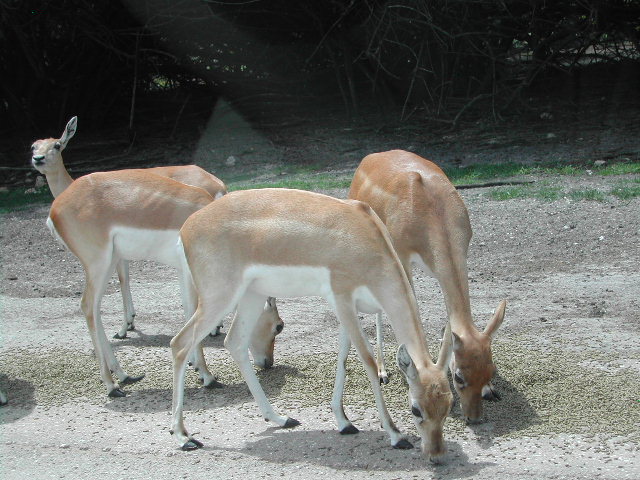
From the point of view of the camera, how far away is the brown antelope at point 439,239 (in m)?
5.27

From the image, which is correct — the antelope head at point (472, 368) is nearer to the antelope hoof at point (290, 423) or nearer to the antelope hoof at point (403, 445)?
the antelope hoof at point (403, 445)

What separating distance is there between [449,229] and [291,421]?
1711 mm

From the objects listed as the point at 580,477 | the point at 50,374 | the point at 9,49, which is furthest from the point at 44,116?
the point at 580,477

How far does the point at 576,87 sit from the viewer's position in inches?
658

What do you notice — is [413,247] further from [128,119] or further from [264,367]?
[128,119]

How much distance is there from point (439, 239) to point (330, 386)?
135 centimetres

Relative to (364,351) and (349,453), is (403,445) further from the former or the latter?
(364,351)

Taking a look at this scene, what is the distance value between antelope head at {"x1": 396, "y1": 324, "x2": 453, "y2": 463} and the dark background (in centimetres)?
1030

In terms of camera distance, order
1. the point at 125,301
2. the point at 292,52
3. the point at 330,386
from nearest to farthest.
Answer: the point at 330,386 < the point at 125,301 < the point at 292,52

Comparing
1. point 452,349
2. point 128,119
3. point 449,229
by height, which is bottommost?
point 128,119

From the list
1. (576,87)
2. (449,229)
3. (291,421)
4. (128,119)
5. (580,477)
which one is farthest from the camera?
(128,119)

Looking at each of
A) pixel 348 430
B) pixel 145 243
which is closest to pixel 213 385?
pixel 145 243

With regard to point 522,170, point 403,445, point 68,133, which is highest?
point 68,133

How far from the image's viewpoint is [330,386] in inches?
245
